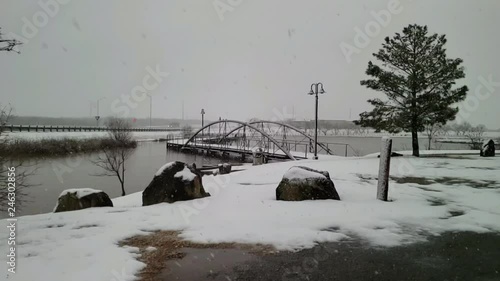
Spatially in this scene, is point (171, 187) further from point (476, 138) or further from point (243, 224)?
point (476, 138)

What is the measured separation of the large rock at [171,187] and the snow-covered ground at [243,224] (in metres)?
0.35

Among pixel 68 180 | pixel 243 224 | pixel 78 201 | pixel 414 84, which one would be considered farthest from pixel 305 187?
pixel 68 180

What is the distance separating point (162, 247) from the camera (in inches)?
191

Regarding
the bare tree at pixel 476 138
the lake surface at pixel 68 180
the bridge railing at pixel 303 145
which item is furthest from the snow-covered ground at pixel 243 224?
the bare tree at pixel 476 138

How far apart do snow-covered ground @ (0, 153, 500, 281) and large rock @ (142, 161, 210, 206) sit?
354 millimetres

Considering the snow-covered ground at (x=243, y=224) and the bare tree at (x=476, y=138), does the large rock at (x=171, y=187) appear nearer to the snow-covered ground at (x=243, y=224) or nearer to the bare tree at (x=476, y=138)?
the snow-covered ground at (x=243, y=224)

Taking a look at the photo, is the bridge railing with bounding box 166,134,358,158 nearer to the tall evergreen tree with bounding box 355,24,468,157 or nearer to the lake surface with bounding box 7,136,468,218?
the tall evergreen tree with bounding box 355,24,468,157

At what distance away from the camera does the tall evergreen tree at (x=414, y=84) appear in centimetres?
1888

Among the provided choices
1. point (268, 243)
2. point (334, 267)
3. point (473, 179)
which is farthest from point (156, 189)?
point (473, 179)

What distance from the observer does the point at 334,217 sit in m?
6.48

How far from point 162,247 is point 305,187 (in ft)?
14.2

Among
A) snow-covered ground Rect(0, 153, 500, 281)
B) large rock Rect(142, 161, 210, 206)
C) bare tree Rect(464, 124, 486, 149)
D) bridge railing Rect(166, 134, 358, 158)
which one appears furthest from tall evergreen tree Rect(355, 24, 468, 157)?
bare tree Rect(464, 124, 486, 149)

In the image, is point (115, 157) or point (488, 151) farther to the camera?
point (115, 157)

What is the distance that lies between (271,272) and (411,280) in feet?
5.98
